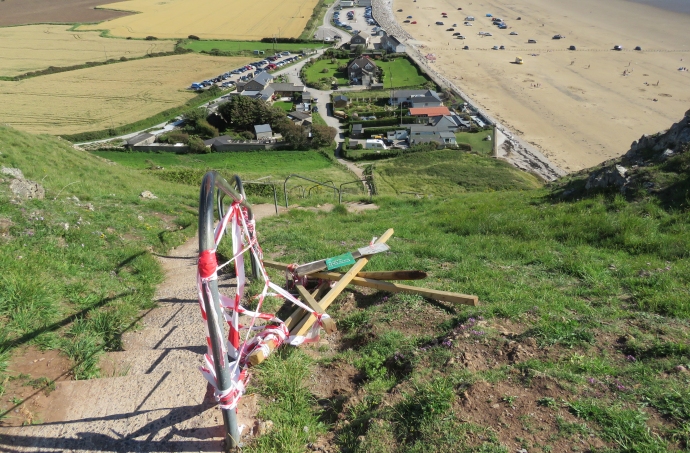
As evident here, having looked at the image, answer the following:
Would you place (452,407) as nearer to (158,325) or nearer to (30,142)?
(158,325)

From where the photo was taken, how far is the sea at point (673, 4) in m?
78.2

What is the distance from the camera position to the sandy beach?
137ft

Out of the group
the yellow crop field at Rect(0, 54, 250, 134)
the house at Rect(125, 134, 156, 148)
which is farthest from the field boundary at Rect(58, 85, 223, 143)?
the house at Rect(125, 134, 156, 148)

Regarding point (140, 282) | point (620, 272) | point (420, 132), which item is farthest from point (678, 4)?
point (140, 282)

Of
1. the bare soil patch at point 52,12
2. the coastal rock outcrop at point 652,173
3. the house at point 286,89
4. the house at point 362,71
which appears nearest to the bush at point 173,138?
the house at point 286,89

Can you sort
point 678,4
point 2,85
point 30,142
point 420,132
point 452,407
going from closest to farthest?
point 452,407
point 30,142
point 420,132
point 2,85
point 678,4

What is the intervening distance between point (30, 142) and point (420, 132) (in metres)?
34.6

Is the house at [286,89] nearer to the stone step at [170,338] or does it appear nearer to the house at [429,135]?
the house at [429,135]

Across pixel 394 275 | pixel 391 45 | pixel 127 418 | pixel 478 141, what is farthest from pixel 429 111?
pixel 127 418

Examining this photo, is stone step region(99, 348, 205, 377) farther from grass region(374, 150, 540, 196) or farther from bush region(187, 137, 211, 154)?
bush region(187, 137, 211, 154)

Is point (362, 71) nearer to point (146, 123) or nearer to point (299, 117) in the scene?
point (299, 117)

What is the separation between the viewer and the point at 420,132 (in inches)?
1801

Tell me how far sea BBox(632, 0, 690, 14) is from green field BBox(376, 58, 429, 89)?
50.7 m

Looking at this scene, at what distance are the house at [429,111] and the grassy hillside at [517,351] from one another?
41.9m
